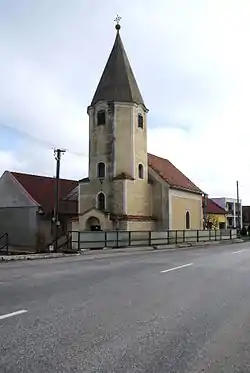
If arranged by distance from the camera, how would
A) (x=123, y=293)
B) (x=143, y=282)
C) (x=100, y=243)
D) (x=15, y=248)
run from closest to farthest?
1. (x=123, y=293)
2. (x=143, y=282)
3. (x=100, y=243)
4. (x=15, y=248)

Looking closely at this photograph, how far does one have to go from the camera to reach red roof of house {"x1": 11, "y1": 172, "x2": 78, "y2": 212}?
49.5 meters

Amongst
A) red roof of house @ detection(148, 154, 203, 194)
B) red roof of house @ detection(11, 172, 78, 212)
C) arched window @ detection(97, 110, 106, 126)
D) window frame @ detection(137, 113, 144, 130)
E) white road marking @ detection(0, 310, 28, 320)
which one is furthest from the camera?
red roof of house @ detection(148, 154, 203, 194)

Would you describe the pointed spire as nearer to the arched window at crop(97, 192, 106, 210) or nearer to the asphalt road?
the arched window at crop(97, 192, 106, 210)

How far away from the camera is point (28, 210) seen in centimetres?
4894

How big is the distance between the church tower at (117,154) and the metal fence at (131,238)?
13.2 ft

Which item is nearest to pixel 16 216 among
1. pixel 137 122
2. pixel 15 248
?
pixel 15 248

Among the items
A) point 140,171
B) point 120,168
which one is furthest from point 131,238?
point 140,171

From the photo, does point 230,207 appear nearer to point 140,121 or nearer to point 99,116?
point 140,121

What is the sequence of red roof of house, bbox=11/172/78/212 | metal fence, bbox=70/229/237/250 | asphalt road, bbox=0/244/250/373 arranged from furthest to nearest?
red roof of house, bbox=11/172/78/212 < metal fence, bbox=70/229/237/250 < asphalt road, bbox=0/244/250/373

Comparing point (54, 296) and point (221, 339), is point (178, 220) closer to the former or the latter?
point (54, 296)

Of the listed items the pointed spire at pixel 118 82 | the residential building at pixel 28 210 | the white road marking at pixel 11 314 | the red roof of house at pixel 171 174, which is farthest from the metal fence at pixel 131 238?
the white road marking at pixel 11 314

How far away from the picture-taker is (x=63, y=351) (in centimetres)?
588

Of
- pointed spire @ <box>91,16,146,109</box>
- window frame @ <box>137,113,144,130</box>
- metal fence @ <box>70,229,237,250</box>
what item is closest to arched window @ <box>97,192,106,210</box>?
metal fence @ <box>70,229,237,250</box>

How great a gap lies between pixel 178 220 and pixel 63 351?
150ft
